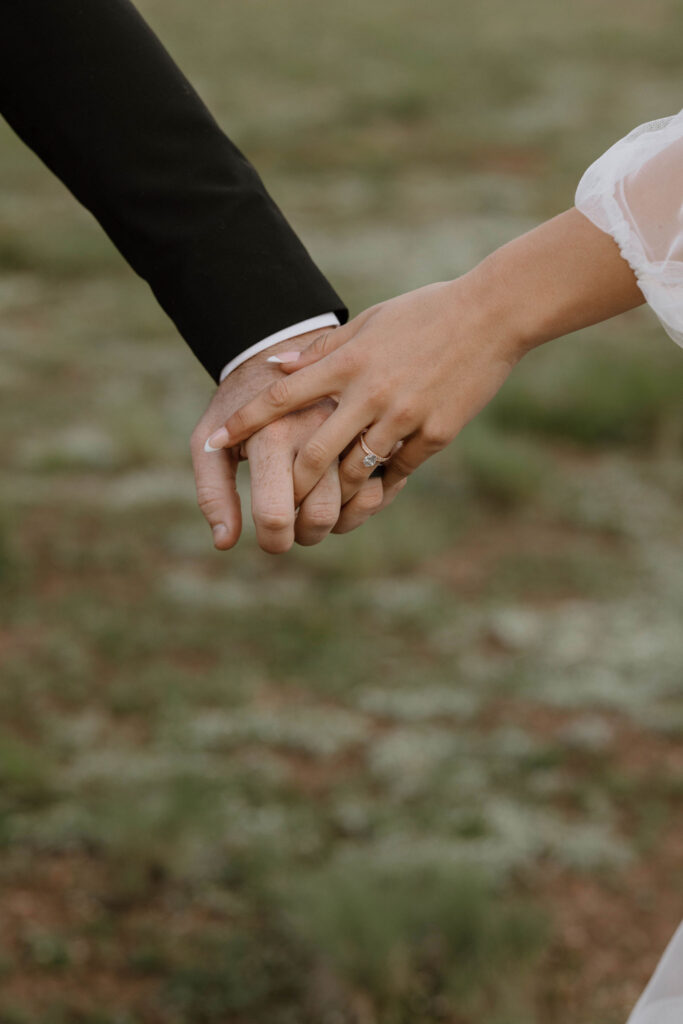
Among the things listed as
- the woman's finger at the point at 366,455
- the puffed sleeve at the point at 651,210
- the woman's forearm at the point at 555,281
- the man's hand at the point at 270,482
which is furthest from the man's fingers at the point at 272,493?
the puffed sleeve at the point at 651,210

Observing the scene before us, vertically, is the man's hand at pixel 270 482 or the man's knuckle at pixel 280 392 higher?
the man's knuckle at pixel 280 392

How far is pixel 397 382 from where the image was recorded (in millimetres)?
1960

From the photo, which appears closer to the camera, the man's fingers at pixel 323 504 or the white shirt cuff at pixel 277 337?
the man's fingers at pixel 323 504

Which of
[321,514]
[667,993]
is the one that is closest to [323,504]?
[321,514]

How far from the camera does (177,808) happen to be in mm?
3154

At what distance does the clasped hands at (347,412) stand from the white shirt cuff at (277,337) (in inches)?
1.3

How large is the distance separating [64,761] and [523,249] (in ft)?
7.31

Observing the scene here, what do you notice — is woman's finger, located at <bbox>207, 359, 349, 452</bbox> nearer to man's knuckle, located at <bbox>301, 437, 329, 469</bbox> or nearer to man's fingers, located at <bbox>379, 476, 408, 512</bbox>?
man's knuckle, located at <bbox>301, 437, 329, 469</bbox>

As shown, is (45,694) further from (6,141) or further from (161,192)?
(6,141)

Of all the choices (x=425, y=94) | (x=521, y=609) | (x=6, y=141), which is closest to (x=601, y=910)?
(x=521, y=609)

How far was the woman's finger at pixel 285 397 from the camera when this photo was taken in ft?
6.69

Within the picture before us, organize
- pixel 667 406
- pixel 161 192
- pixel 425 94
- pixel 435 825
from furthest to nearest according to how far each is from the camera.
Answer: pixel 425 94
pixel 667 406
pixel 435 825
pixel 161 192

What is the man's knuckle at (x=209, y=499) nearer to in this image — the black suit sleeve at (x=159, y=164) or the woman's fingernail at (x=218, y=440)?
the woman's fingernail at (x=218, y=440)

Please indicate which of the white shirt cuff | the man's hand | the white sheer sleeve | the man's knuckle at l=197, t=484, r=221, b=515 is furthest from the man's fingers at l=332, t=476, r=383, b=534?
the white sheer sleeve
